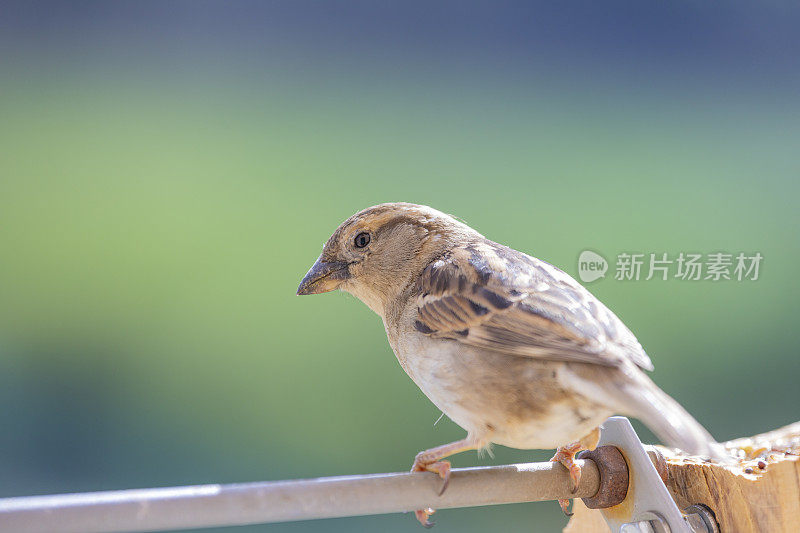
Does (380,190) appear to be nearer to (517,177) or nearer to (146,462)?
(517,177)

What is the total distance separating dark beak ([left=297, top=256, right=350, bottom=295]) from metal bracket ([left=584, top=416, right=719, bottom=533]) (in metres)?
0.75

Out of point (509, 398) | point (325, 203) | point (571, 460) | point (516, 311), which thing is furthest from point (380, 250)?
point (325, 203)

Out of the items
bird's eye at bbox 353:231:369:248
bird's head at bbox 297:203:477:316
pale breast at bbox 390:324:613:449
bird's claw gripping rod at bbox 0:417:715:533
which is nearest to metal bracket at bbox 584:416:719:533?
bird's claw gripping rod at bbox 0:417:715:533

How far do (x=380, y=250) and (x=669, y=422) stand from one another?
2.83 feet

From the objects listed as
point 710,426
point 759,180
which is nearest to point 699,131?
point 759,180

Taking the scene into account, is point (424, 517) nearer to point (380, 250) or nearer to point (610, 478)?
point (610, 478)

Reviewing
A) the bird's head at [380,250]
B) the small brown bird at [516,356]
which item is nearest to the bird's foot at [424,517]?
the small brown bird at [516,356]

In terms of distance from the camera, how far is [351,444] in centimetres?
355

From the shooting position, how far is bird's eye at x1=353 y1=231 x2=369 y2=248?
196 centimetres

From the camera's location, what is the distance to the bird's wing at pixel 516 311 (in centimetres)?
151

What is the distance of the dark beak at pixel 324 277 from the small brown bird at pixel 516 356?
0.14 metres

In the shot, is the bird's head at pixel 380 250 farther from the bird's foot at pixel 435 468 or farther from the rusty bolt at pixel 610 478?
the rusty bolt at pixel 610 478

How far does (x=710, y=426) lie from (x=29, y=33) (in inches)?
135

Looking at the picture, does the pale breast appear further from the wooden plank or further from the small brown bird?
the wooden plank
